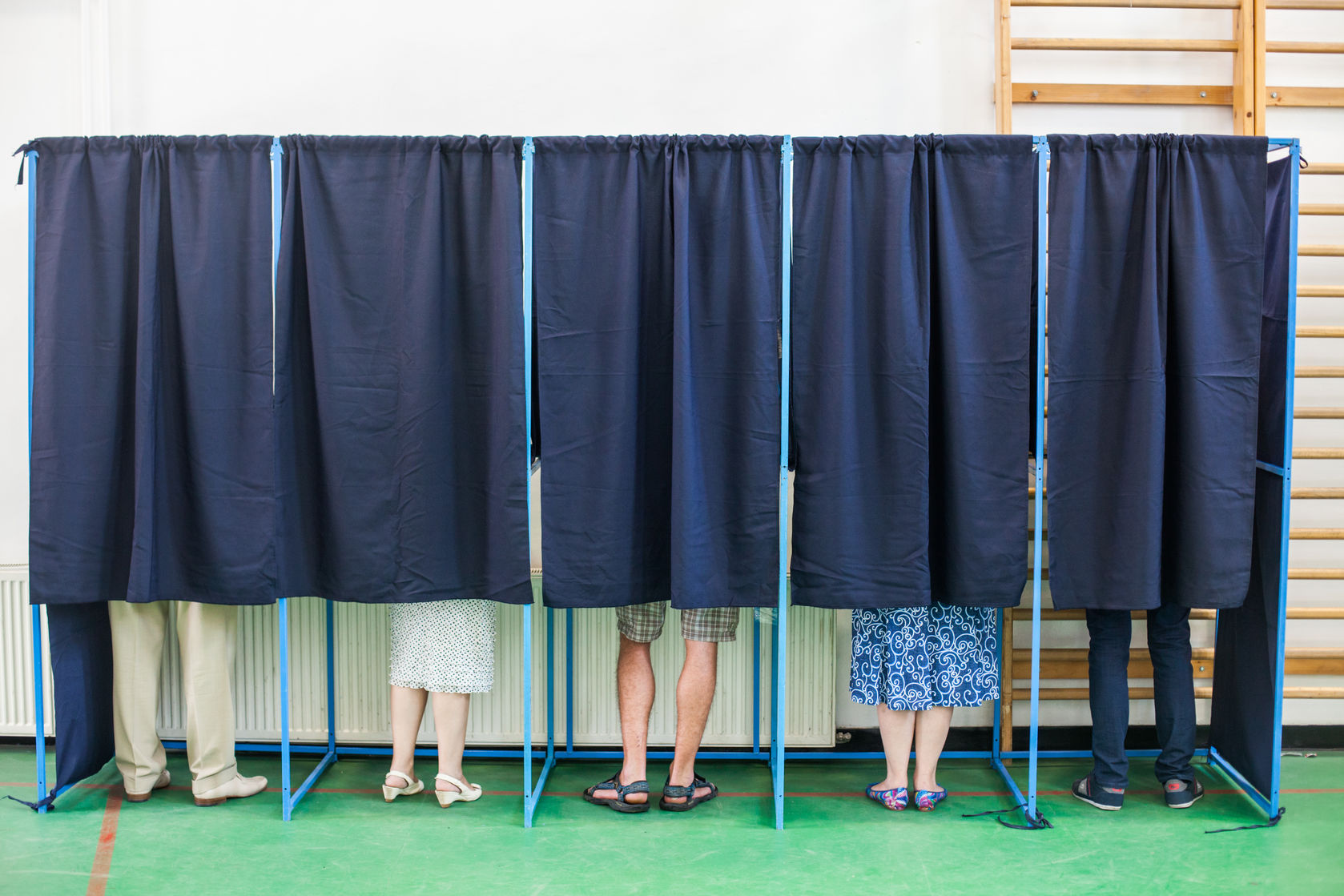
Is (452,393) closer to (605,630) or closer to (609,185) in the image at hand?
(609,185)

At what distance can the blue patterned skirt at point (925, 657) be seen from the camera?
2850 millimetres

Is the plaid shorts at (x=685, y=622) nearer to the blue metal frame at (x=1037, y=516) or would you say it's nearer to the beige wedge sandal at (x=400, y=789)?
the blue metal frame at (x=1037, y=516)

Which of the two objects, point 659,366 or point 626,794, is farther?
point 626,794

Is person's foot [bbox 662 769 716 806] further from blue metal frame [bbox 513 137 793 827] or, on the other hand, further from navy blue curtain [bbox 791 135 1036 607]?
navy blue curtain [bbox 791 135 1036 607]

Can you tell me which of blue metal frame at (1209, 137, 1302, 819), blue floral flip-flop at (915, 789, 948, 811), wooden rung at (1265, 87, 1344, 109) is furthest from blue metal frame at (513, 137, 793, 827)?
wooden rung at (1265, 87, 1344, 109)

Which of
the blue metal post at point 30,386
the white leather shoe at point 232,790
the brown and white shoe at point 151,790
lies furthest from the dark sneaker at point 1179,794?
the blue metal post at point 30,386

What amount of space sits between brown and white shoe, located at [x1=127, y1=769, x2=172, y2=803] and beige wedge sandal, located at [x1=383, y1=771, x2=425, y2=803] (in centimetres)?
68

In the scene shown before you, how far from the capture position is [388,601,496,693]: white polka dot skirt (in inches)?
113

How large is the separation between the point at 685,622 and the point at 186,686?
1.47m

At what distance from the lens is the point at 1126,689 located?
293 centimetres

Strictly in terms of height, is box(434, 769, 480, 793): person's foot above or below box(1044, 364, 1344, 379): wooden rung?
below

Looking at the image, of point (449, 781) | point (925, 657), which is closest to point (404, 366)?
point (449, 781)

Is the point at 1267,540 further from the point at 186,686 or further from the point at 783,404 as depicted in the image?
the point at 186,686

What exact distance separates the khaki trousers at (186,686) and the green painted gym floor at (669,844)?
0.12 m
